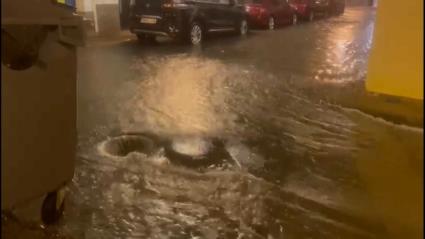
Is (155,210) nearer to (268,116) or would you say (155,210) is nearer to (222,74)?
(268,116)

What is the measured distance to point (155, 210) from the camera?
12.0ft

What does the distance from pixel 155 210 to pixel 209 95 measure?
12.4 ft

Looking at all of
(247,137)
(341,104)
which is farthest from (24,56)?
(341,104)

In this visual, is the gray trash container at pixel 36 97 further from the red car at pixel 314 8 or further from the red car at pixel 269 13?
the red car at pixel 314 8

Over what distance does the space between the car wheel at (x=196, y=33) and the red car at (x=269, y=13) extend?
2864 mm

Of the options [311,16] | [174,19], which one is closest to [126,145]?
[174,19]

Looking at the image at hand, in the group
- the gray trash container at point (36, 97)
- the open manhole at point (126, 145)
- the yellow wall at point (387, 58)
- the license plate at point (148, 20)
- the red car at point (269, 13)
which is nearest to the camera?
the gray trash container at point (36, 97)

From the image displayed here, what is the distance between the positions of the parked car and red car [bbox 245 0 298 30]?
0.71m

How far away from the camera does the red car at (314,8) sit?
19217 mm

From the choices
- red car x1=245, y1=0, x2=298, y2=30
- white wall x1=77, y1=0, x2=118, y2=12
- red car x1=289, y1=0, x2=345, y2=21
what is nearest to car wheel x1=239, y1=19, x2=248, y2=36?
red car x1=245, y1=0, x2=298, y2=30

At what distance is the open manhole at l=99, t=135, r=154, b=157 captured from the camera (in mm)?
4840

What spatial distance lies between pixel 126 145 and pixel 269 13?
1264cm

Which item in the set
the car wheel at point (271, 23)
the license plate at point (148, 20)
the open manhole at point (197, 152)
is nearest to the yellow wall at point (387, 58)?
the open manhole at point (197, 152)

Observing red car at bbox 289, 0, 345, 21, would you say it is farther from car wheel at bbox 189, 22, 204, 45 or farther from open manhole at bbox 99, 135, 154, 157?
open manhole at bbox 99, 135, 154, 157
